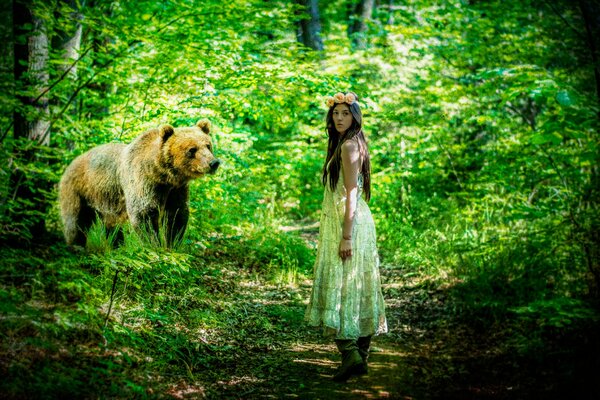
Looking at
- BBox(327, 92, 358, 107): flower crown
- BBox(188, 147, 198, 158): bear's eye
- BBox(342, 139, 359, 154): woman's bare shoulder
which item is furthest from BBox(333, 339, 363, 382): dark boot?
BBox(188, 147, 198, 158): bear's eye

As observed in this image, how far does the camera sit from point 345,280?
387cm

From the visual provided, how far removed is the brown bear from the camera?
5207mm

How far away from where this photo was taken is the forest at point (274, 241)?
3.38 meters

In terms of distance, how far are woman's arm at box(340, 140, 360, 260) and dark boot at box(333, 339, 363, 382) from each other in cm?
74

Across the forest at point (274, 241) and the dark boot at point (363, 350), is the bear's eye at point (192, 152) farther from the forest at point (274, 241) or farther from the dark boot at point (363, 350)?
the dark boot at point (363, 350)

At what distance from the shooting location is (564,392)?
120 inches

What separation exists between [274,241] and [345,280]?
3.62m

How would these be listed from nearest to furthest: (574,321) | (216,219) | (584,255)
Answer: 1. (574,321)
2. (584,255)
3. (216,219)

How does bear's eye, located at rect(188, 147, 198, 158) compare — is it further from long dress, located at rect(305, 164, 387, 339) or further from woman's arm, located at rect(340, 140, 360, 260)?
woman's arm, located at rect(340, 140, 360, 260)

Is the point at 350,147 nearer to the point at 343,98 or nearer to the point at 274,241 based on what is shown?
the point at 343,98

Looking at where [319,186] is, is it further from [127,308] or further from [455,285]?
[127,308]

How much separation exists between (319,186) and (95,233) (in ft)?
22.2

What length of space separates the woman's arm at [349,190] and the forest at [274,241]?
1159 millimetres

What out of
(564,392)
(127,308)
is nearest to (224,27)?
(127,308)
